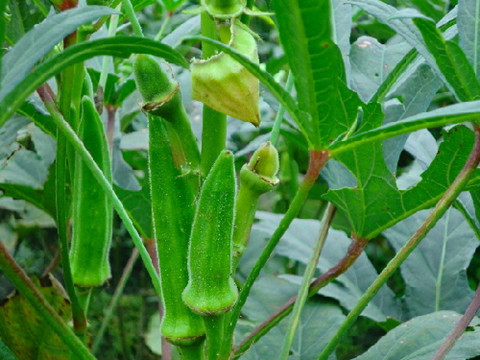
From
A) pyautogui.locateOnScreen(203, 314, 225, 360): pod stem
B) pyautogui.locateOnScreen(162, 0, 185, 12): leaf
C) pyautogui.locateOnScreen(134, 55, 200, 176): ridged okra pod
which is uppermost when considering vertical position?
pyautogui.locateOnScreen(134, 55, 200, 176): ridged okra pod

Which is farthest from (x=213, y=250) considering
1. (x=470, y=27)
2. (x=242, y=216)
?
Answer: (x=470, y=27)

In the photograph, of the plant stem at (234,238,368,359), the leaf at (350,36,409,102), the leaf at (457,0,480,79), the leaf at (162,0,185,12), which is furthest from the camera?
the leaf at (162,0,185,12)

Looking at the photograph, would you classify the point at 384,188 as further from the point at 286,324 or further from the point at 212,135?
the point at 286,324

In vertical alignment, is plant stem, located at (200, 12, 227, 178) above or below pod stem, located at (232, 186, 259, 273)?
above

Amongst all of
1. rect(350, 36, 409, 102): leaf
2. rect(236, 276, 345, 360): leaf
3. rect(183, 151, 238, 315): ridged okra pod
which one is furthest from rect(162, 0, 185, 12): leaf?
rect(183, 151, 238, 315): ridged okra pod

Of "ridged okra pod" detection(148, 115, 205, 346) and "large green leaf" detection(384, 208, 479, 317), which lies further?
"large green leaf" detection(384, 208, 479, 317)

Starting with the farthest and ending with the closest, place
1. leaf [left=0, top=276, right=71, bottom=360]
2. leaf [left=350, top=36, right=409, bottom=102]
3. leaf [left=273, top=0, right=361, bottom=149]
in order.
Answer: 1. leaf [left=0, top=276, right=71, bottom=360]
2. leaf [left=350, top=36, right=409, bottom=102]
3. leaf [left=273, top=0, right=361, bottom=149]

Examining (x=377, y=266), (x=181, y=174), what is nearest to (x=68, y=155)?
(x=181, y=174)

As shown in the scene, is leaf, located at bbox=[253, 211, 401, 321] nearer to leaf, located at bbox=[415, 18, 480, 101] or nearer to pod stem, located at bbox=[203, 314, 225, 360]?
pod stem, located at bbox=[203, 314, 225, 360]
